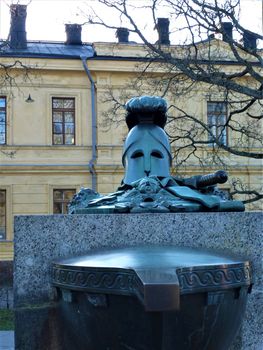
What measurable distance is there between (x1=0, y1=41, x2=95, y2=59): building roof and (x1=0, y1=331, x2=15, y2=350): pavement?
11.3 meters

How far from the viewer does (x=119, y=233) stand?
3.53 meters

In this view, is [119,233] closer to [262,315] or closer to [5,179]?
[262,315]

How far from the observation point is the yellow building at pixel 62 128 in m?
Result: 18.9

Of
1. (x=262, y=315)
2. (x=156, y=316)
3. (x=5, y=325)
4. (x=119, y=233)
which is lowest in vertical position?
(x=5, y=325)

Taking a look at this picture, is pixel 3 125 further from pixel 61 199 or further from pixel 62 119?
pixel 61 199

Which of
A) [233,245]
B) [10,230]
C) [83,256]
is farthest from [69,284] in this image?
[10,230]

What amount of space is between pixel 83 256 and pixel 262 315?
47.6 inches

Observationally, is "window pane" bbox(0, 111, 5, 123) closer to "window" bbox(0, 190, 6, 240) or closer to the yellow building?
the yellow building

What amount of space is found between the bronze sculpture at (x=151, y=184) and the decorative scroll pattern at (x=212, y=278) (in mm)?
753

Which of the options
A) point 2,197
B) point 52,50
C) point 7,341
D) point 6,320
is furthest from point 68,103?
point 7,341

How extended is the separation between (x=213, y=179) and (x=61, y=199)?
15.6m

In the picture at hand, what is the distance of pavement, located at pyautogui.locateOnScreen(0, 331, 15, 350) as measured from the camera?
21.3ft

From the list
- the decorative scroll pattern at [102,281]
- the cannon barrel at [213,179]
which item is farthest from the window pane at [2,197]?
the decorative scroll pattern at [102,281]

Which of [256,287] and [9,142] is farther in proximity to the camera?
[9,142]
